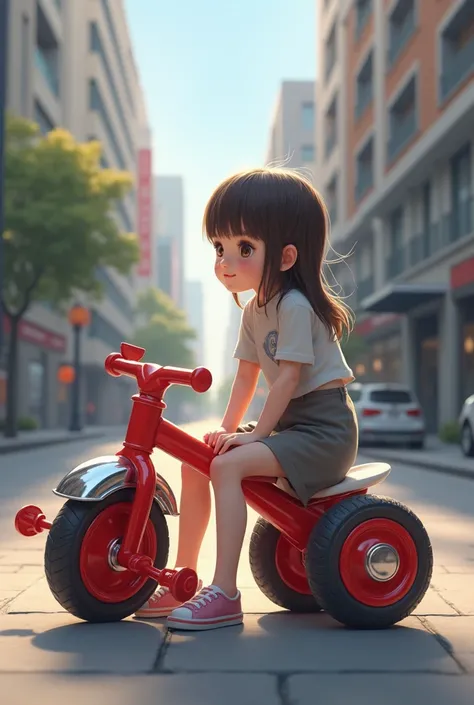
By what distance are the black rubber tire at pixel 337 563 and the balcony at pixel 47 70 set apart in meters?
32.8

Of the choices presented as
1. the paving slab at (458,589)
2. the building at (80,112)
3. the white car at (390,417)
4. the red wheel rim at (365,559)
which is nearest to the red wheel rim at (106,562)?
the red wheel rim at (365,559)

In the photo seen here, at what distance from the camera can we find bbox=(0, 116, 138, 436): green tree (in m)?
22.8

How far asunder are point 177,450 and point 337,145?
37807 mm

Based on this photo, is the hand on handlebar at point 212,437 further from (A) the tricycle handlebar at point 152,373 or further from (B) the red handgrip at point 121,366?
(B) the red handgrip at point 121,366

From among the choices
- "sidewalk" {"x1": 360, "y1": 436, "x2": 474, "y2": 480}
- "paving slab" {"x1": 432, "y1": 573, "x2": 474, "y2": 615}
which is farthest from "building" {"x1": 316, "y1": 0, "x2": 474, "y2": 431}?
"paving slab" {"x1": 432, "y1": 573, "x2": 474, "y2": 615}

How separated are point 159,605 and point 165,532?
0.27 metres

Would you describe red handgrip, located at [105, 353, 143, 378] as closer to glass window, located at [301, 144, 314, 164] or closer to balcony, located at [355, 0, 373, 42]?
balcony, located at [355, 0, 373, 42]

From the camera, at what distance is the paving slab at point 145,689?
7.62ft

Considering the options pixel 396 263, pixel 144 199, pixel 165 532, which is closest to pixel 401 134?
pixel 396 263

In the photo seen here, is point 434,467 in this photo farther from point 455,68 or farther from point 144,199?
point 144,199

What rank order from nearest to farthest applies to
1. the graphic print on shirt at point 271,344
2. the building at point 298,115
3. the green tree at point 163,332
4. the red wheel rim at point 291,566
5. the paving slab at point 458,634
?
1. the paving slab at point 458,634
2. the graphic print on shirt at point 271,344
3. the red wheel rim at point 291,566
4. the green tree at point 163,332
5. the building at point 298,115

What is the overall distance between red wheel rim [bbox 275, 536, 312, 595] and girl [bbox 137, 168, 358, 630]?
35cm

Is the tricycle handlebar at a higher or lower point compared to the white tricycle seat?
higher

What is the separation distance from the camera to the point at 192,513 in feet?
11.2
